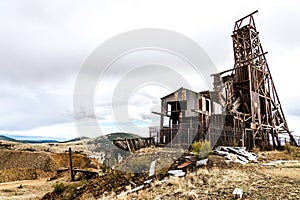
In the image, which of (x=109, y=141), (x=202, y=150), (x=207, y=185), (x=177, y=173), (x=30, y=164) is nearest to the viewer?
(x=207, y=185)

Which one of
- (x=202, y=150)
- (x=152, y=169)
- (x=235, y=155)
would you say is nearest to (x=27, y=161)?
(x=152, y=169)

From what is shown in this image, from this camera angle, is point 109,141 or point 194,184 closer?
point 194,184

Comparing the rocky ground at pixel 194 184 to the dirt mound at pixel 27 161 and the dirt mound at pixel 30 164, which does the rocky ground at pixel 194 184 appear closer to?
the dirt mound at pixel 30 164

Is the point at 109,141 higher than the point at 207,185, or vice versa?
the point at 109,141

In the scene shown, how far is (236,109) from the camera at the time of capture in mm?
24719

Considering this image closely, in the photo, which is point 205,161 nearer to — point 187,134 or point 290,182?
point 290,182

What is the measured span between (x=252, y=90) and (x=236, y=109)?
2899 mm

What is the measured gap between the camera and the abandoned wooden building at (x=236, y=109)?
18359 millimetres

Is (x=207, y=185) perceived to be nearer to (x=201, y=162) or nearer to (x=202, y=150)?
(x=201, y=162)

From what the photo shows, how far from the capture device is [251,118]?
79.4 feet

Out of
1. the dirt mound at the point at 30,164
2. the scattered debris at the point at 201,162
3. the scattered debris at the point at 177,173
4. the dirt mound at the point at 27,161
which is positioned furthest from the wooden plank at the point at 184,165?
the dirt mound at the point at 27,161

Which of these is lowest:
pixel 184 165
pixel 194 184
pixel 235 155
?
pixel 194 184

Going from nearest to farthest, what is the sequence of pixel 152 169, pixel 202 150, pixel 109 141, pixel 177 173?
pixel 177 173 → pixel 152 169 → pixel 202 150 → pixel 109 141

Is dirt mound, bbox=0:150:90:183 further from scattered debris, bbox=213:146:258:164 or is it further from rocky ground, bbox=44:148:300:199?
scattered debris, bbox=213:146:258:164
